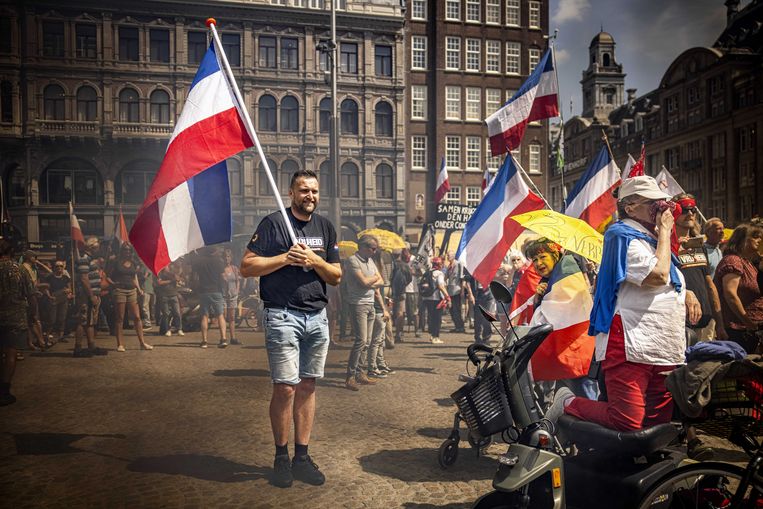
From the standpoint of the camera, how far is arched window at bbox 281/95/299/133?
1323 centimetres

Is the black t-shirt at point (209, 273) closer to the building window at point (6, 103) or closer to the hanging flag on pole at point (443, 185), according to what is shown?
the building window at point (6, 103)

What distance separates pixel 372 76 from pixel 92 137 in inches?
310

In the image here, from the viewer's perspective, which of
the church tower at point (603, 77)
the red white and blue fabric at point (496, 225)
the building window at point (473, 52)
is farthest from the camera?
the building window at point (473, 52)

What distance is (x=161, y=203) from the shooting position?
4379mm

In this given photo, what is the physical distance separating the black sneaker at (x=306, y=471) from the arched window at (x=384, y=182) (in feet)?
46.5

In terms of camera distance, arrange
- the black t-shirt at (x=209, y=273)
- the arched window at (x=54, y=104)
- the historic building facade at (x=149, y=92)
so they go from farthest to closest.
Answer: the black t-shirt at (x=209, y=273) < the arched window at (x=54, y=104) < the historic building facade at (x=149, y=92)

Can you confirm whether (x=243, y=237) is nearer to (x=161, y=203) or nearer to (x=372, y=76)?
(x=372, y=76)

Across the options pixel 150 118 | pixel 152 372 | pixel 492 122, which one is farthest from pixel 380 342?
pixel 150 118

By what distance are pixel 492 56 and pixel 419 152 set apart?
20.1 ft

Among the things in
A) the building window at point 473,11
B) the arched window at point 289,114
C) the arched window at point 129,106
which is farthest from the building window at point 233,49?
the building window at point 473,11

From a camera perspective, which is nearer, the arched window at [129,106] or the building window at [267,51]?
the arched window at [129,106]

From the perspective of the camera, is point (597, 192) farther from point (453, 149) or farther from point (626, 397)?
point (453, 149)

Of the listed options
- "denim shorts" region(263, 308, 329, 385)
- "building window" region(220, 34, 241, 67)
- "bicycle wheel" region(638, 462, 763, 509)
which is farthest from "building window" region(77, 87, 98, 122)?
"bicycle wheel" region(638, 462, 763, 509)

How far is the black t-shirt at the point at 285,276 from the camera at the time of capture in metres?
4.02
